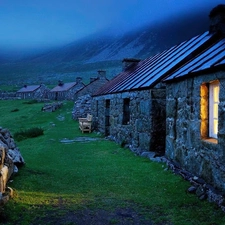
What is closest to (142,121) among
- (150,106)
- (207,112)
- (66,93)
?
(150,106)

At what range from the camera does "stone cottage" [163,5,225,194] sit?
5.99 m

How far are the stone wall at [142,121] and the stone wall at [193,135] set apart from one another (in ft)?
4.67

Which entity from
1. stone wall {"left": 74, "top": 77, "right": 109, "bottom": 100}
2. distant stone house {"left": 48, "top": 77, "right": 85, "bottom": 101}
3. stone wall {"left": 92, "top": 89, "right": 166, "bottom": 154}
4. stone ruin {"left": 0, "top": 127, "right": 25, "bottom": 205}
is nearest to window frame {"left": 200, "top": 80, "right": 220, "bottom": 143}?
stone wall {"left": 92, "top": 89, "right": 166, "bottom": 154}

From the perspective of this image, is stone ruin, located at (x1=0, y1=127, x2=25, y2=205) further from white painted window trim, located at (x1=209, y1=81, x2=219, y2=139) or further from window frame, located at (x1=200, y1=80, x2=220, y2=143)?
white painted window trim, located at (x1=209, y1=81, x2=219, y2=139)

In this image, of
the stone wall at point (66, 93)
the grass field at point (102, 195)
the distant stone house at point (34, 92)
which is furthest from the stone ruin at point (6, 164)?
the distant stone house at point (34, 92)

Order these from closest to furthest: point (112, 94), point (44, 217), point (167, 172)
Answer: point (44, 217), point (167, 172), point (112, 94)

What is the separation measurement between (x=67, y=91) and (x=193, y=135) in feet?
165

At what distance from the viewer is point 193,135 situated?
290 inches

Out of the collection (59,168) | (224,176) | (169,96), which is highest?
(169,96)

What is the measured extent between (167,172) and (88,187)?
2.43 metres

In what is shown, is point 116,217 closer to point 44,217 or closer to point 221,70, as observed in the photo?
point 44,217

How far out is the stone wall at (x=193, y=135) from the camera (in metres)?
5.95

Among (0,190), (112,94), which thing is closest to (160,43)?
(112,94)

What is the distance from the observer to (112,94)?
1616cm
